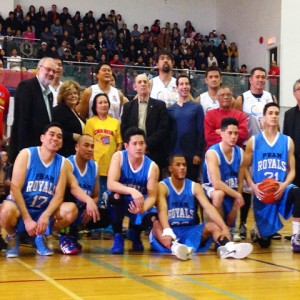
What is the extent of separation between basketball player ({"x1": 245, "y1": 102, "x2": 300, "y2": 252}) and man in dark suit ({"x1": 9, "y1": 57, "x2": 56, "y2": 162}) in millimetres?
2265

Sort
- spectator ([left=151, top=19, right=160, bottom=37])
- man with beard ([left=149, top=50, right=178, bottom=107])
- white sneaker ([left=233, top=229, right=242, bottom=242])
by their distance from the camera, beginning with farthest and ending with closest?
spectator ([left=151, top=19, right=160, bottom=37]) < man with beard ([left=149, top=50, right=178, bottom=107]) < white sneaker ([left=233, top=229, right=242, bottom=242])

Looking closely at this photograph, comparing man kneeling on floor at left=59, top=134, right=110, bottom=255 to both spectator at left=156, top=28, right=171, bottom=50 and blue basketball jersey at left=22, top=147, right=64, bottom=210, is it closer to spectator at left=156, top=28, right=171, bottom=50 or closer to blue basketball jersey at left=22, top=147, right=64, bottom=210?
blue basketball jersey at left=22, top=147, right=64, bottom=210

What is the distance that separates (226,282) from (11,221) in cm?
214

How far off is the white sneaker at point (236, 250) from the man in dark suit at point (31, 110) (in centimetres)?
222

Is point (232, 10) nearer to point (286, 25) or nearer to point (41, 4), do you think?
point (286, 25)

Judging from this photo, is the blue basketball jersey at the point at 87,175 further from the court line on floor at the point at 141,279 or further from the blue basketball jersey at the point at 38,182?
the court line on floor at the point at 141,279

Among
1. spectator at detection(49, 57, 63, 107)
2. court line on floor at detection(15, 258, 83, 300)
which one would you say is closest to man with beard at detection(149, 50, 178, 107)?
spectator at detection(49, 57, 63, 107)

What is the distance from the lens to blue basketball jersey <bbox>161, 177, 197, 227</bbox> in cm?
603

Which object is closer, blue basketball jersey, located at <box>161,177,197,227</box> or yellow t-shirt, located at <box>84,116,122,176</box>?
blue basketball jersey, located at <box>161,177,197,227</box>

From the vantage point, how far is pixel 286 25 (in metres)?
18.8

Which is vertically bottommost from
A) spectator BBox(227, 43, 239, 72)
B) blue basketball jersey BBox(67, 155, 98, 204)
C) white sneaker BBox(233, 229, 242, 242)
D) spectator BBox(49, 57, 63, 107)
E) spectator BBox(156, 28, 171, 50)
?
white sneaker BBox(233, 229, 242, 242)

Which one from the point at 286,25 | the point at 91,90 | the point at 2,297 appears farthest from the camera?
the point at 286,25

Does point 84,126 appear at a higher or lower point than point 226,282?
higher

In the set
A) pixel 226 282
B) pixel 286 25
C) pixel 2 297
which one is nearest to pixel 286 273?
pixel 226 282
